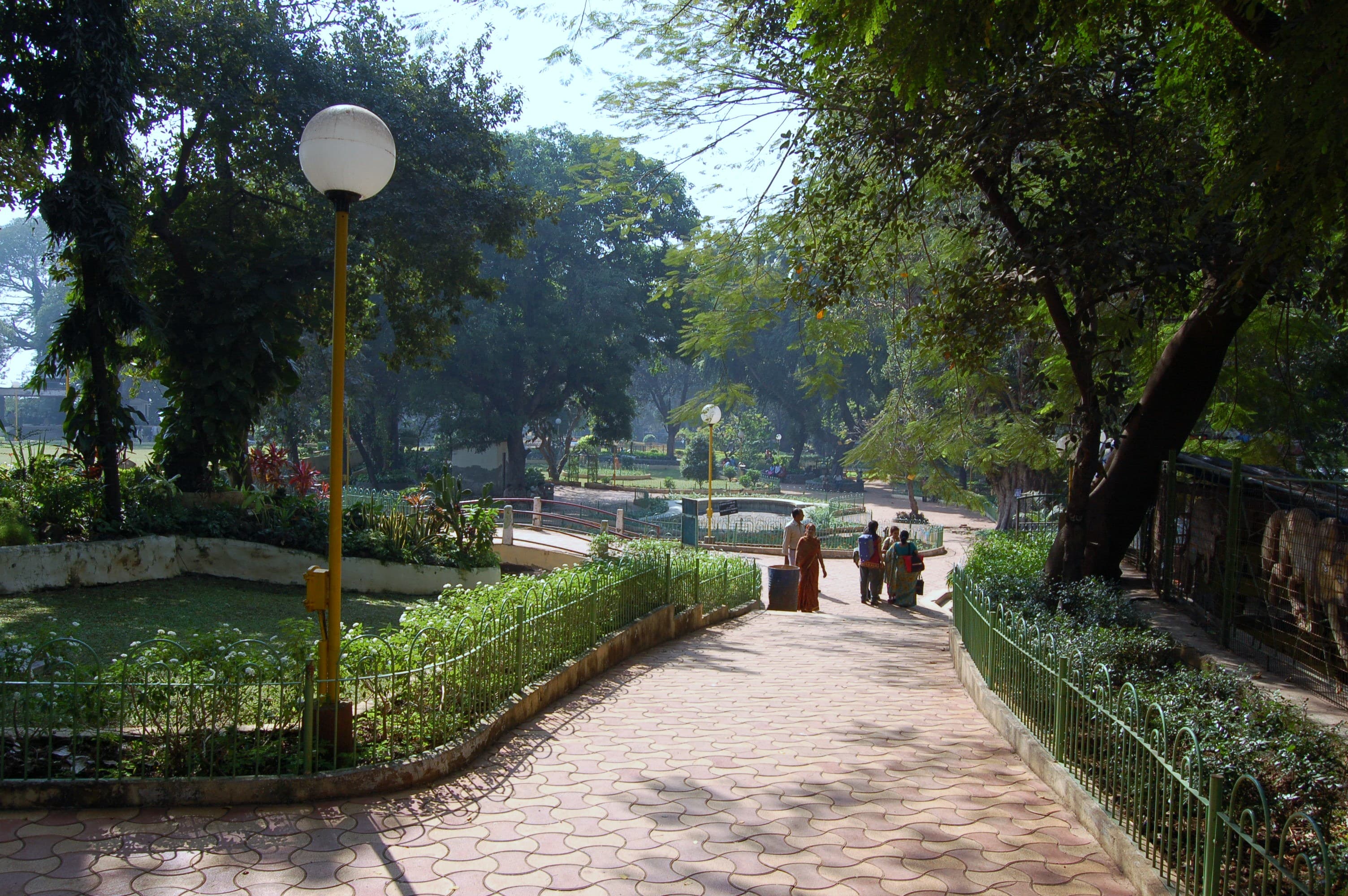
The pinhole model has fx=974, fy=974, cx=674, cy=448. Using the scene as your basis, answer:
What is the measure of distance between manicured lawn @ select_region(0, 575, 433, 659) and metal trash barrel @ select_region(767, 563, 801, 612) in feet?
18.8

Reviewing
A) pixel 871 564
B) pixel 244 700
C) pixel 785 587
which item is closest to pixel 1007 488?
pixel 871 564

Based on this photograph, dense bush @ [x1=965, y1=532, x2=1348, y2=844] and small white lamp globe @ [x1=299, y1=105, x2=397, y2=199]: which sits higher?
small white lamp globe @ [x1=299, y1=105, x2=397, y2=199]

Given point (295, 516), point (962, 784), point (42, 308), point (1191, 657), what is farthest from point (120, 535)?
point (42, 308)

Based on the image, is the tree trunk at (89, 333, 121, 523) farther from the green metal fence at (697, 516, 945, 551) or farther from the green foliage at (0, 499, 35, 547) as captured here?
the green metal fence at (697, 516, 945, 551)

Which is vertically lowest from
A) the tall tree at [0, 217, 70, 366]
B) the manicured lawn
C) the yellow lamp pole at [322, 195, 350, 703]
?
the manicured lawn

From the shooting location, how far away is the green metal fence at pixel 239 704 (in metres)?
4.71

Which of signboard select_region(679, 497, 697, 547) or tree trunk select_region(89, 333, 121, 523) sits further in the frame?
signboard select_region(679, 497, 697, 547)

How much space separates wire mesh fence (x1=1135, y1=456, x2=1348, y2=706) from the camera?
714 centimetres

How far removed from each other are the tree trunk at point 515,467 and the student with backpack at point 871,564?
23698 millimetres

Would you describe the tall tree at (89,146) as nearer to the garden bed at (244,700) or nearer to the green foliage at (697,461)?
the garden bed at (244,700)

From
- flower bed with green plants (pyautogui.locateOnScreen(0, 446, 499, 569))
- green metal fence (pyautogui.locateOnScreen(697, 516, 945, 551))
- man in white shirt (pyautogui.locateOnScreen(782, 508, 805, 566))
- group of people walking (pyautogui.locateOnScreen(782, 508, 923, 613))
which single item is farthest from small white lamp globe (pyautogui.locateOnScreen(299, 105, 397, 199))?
green metal fence (pyautogui.locateOnScreen(697, 516, 945, 551))

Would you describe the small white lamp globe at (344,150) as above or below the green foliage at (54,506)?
above

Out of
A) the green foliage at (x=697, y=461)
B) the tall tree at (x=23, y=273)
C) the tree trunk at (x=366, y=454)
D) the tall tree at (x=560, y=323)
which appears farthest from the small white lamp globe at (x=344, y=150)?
the tall tree at (x=23, y=273)

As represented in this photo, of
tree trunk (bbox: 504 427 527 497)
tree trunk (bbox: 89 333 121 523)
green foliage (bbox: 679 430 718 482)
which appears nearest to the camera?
tree trunk (bbox: 89 333 121 523)
